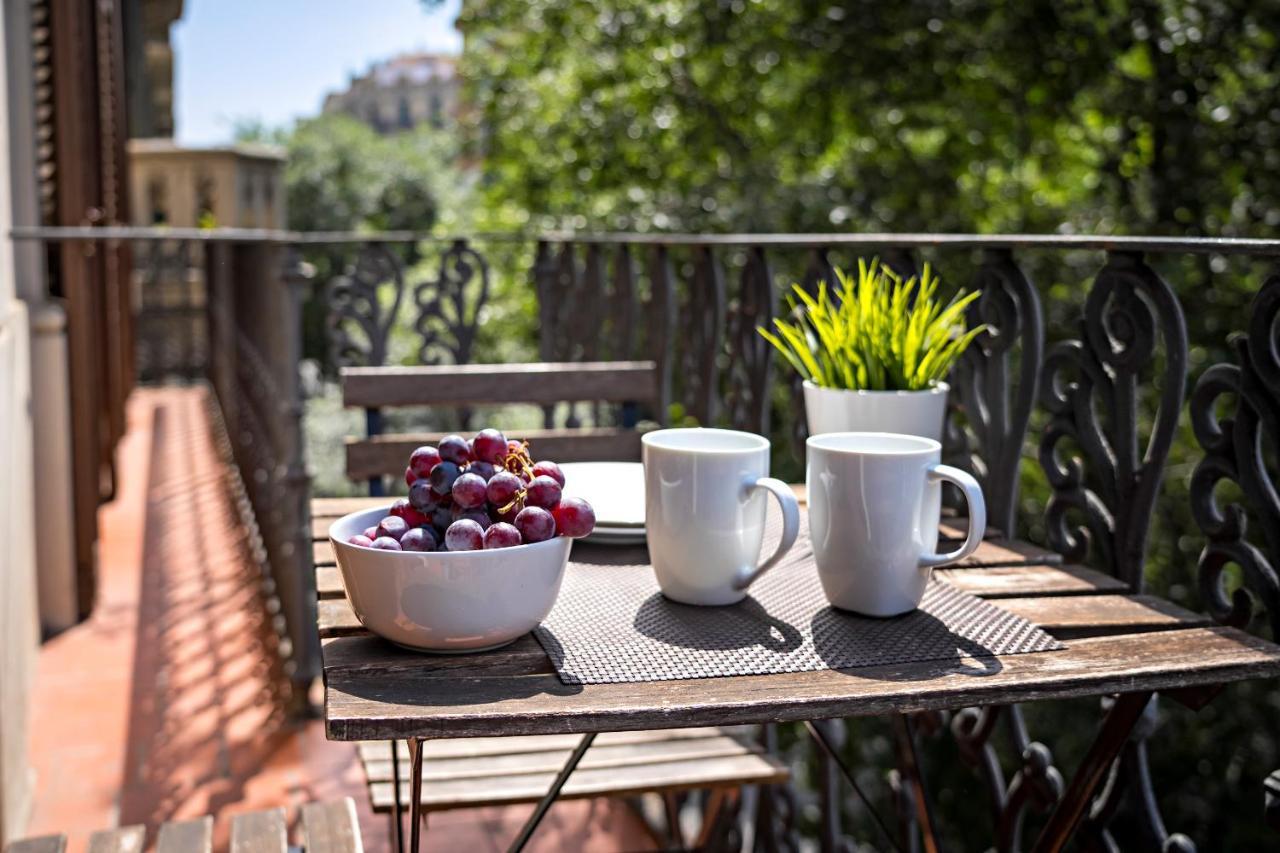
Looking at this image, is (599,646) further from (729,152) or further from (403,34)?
(403,34)

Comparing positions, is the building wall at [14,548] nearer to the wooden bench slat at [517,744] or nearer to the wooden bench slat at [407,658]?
the wooden bench slat at [517,744]

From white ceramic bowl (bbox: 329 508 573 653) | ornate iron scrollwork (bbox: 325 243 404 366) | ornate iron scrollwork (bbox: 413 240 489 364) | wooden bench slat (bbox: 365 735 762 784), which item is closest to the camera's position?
white ceramic bowl (bbox: 329 508 573 653)

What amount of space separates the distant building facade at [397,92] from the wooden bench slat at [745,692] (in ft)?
158

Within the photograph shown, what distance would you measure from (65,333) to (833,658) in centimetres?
419

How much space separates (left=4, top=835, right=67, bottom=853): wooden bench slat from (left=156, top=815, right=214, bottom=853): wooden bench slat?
0.38 feet

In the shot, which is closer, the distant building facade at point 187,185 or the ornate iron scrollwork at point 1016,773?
the ornate iron scrollwork at point 1016,773

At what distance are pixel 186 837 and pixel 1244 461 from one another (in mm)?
1374

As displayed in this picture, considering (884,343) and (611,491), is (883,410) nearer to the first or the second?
(884,343)

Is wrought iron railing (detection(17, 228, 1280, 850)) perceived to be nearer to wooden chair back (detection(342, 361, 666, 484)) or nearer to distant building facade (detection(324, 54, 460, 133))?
wooden chair back (detection(342, 361, 666, 484))

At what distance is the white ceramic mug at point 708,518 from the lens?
1.21 meters

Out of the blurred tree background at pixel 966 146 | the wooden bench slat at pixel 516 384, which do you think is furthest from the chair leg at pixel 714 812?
the blurred tree background at pixel 966 146

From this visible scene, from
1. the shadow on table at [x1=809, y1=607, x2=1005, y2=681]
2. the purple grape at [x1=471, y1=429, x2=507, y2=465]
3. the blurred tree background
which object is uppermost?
the blurred tree background

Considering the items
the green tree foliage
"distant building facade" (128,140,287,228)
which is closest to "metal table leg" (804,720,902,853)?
the green tree foliage

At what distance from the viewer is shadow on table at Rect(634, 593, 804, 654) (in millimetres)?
1133
